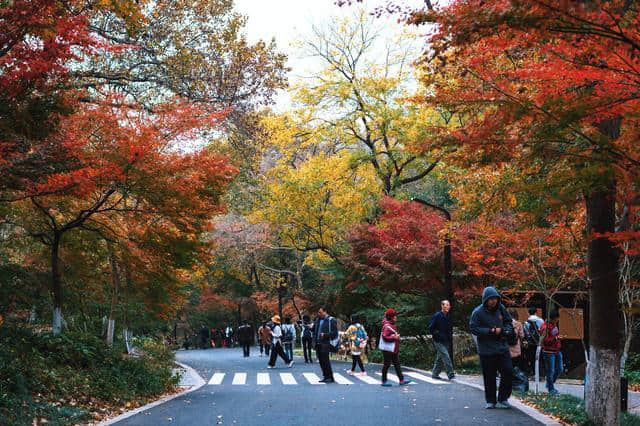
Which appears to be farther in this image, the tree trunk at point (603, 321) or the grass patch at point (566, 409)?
the grass patch at point (566, 409)

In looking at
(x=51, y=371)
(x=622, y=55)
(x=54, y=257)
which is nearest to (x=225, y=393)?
(x=51, y=371)

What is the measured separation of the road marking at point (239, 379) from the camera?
18.4 meters

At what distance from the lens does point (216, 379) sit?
20.3 metres

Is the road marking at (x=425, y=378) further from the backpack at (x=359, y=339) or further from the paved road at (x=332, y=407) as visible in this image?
the backpack at (x=359, y=339)

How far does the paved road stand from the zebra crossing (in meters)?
0.84

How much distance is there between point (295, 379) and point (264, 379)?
906 millimetres

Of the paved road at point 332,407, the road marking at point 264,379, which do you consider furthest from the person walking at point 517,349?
the road marking at point 264,379

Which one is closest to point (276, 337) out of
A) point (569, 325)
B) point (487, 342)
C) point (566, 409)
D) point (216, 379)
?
point (216, 379)

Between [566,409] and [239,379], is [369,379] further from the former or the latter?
[566,409]

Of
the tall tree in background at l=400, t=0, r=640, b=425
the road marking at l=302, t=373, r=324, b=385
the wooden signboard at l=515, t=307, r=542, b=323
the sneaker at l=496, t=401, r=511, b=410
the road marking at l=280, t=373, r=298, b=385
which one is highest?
the tall tree in background at l=400, t=0, r=640, b=425

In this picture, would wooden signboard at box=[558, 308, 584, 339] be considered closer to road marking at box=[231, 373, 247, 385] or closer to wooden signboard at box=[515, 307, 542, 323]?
wooden signboard at box=[515, 307, 542, 323]

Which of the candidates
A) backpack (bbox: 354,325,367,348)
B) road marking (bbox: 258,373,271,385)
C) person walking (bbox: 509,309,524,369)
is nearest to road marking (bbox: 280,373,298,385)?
road marking (bbox: 258,373,271,385)

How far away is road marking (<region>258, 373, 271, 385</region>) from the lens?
18209mm

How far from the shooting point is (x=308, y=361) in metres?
29.2
